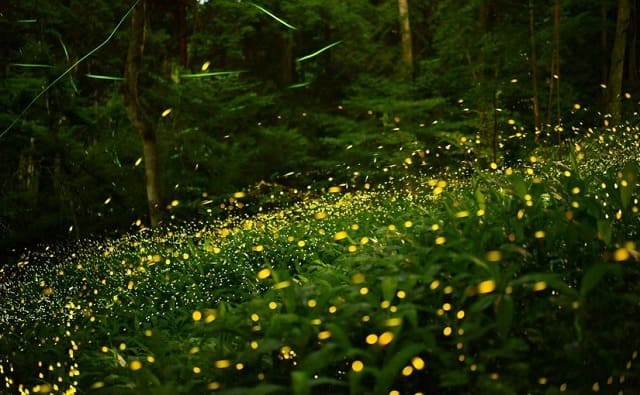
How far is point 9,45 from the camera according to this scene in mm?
11812

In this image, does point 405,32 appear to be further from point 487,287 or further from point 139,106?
point 487,287

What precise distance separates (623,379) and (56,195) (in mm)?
13590

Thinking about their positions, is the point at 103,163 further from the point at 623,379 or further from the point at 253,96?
the point at 623,379

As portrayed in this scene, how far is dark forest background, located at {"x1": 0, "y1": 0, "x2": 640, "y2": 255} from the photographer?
38.8 ft

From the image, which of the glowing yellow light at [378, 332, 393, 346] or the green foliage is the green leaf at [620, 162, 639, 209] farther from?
the glowing yellow light at [378, 332, 393, 346]

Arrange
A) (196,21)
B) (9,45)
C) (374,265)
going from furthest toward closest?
(196,21)
(9,45)
(374,265)

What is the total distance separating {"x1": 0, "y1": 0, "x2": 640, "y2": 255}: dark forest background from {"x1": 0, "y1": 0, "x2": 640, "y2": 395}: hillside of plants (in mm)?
82

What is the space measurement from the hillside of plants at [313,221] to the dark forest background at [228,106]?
8 cm

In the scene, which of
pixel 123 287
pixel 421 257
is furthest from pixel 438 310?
pixel 123 287

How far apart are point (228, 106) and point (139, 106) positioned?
4481mm

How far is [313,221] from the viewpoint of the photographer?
6.45m

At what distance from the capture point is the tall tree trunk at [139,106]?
8.88m

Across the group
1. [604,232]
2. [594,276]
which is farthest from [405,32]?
[594,276]

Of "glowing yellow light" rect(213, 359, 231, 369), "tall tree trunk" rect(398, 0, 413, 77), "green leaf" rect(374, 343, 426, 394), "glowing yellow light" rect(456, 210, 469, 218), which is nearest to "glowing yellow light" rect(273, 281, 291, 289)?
"glowing yellow light" rect(213, 359, 231, 369)
